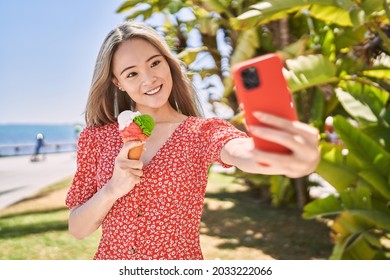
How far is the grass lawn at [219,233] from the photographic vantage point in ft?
14.2

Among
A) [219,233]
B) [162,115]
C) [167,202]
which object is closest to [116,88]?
[162,115]

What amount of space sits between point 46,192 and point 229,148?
672cm

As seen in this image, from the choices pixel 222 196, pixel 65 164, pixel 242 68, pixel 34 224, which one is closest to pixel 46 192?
pixel 34 224

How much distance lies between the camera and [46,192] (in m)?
7.27

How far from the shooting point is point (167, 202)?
44.9 inches

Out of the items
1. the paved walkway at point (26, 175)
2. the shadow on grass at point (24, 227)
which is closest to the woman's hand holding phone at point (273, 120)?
the shadow on grass at point (24, 227)

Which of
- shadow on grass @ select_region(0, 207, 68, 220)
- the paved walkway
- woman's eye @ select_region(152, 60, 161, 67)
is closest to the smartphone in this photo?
woman's eye @ select_region(152, 60, 161, 67)

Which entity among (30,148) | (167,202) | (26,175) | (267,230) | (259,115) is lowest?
(267,230)

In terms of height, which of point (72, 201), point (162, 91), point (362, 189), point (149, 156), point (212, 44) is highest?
point (212, 44)

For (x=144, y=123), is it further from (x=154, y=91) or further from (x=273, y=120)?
(x=273, y=120)

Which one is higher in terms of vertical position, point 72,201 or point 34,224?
point 72,201

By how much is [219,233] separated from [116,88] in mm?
4033
